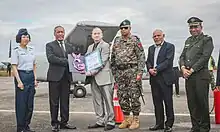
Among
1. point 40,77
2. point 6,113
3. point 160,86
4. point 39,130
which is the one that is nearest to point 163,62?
point 160,86

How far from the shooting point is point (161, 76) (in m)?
5.63

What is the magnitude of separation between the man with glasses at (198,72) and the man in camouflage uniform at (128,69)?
0.82 m

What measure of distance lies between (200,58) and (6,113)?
16.6 ft

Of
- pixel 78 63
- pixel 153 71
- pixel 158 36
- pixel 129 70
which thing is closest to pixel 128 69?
pixel 129 70

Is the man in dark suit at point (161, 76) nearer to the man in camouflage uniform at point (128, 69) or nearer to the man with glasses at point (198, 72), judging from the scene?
the man in camouflage uniform at point (128, 69)

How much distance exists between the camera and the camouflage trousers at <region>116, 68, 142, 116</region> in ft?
18.6

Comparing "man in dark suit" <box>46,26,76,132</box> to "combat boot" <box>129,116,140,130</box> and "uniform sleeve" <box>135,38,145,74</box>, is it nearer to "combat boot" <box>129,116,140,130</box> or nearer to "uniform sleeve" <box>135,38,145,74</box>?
"combat boot" <box>129,116,140,130</box>

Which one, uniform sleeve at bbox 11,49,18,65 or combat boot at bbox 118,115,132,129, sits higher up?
uniform sleeve at bbox 11,49,18,65

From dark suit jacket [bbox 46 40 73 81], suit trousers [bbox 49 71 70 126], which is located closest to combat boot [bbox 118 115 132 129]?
suit trousers [bbox 49 71 70 126]

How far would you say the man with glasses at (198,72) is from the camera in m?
4.97

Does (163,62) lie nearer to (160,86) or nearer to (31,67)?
(160,86)

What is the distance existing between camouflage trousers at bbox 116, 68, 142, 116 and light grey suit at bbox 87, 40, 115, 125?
0.19 m

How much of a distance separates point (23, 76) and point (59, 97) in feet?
2.68

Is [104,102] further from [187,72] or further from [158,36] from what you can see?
[187,72]
